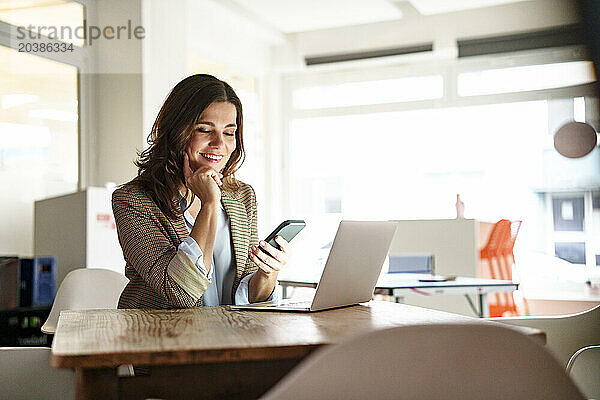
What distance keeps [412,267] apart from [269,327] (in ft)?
16.6

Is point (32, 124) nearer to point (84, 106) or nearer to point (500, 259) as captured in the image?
point (84, 106)

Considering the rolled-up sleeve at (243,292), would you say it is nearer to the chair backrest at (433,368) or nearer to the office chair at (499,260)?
the chair backrest at (433,368)

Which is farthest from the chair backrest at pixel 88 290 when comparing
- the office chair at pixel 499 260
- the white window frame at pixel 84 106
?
the office chair at pixel 499 260

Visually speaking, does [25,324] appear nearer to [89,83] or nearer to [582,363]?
[89,83]

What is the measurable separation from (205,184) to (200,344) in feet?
3.14

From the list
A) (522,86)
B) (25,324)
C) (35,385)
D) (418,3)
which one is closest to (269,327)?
(35,385)

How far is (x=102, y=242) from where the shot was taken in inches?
186

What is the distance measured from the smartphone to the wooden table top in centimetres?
27

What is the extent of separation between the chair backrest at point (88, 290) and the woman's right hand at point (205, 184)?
577mm

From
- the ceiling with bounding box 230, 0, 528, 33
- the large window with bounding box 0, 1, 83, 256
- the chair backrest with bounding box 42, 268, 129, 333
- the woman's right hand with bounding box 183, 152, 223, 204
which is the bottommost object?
the chair backrest with bounding box 42, 268, 129, 333

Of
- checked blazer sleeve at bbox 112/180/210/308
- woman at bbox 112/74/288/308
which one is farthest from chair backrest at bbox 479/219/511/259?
checked blazer sleeve at bbox 112/180/210/308

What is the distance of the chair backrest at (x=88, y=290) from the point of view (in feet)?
7.98

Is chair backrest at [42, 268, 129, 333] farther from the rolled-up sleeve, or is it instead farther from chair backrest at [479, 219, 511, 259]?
chair backrest at [479, 219, 511, 259]

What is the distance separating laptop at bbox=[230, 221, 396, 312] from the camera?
1645mm
